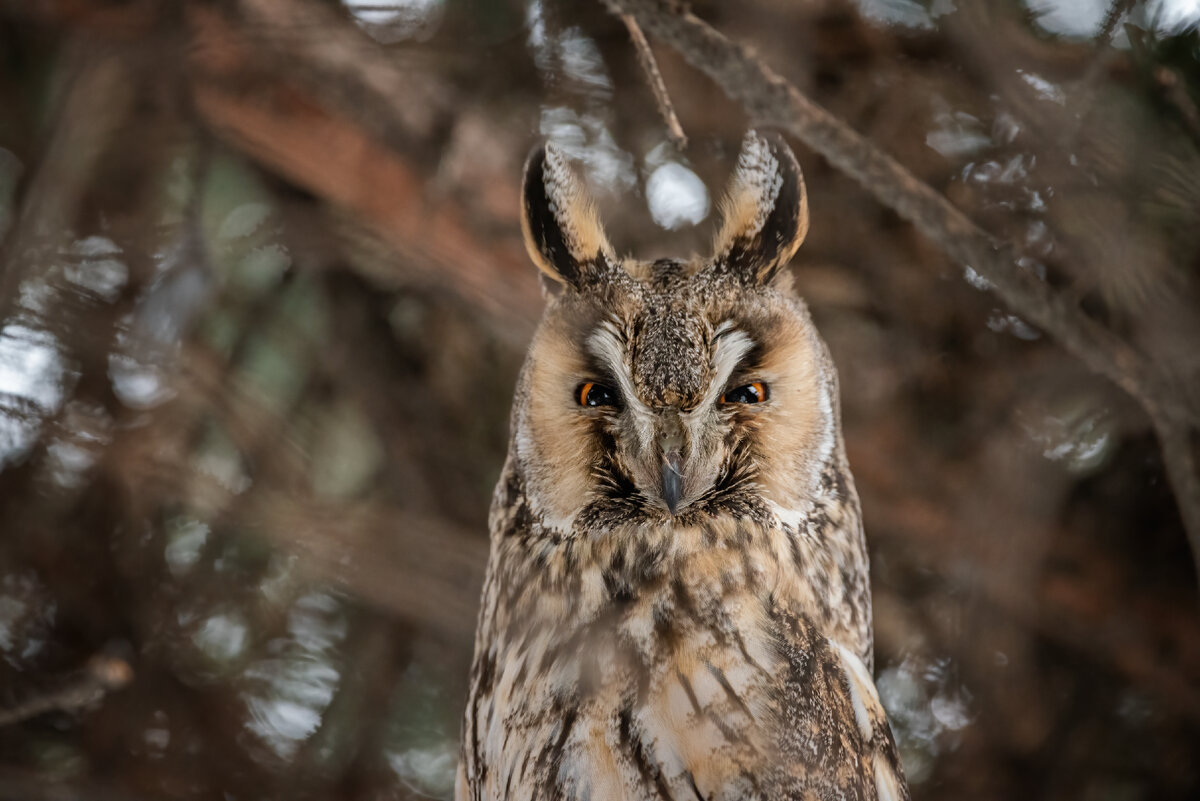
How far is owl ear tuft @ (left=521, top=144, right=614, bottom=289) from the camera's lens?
1.16 meters

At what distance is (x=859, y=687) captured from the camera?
1.22 metres

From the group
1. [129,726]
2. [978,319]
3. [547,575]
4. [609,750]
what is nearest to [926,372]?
[978,319]

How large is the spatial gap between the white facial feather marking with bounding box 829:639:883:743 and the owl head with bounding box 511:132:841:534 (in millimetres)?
212

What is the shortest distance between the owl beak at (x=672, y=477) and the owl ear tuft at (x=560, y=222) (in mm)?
283

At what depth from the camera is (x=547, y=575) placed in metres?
1.28

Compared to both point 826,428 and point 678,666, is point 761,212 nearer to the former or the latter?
point 826,428

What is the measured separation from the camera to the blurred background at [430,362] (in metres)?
1.55

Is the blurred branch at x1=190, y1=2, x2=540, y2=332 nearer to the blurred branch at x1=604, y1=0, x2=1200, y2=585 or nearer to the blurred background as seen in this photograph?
the blurred background

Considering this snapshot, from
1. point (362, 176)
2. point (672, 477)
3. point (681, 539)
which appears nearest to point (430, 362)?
point (362, 176)

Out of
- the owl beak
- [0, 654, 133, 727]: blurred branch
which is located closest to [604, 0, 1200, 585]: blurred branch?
the owl beak

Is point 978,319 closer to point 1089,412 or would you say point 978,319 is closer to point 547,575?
point 1089,412

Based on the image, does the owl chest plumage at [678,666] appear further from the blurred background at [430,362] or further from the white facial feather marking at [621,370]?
the blurred background at [430,362]

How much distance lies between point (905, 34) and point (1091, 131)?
42cm

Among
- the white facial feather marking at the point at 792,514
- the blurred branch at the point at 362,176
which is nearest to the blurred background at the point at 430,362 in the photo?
the blurred branch at the point at 362,176
